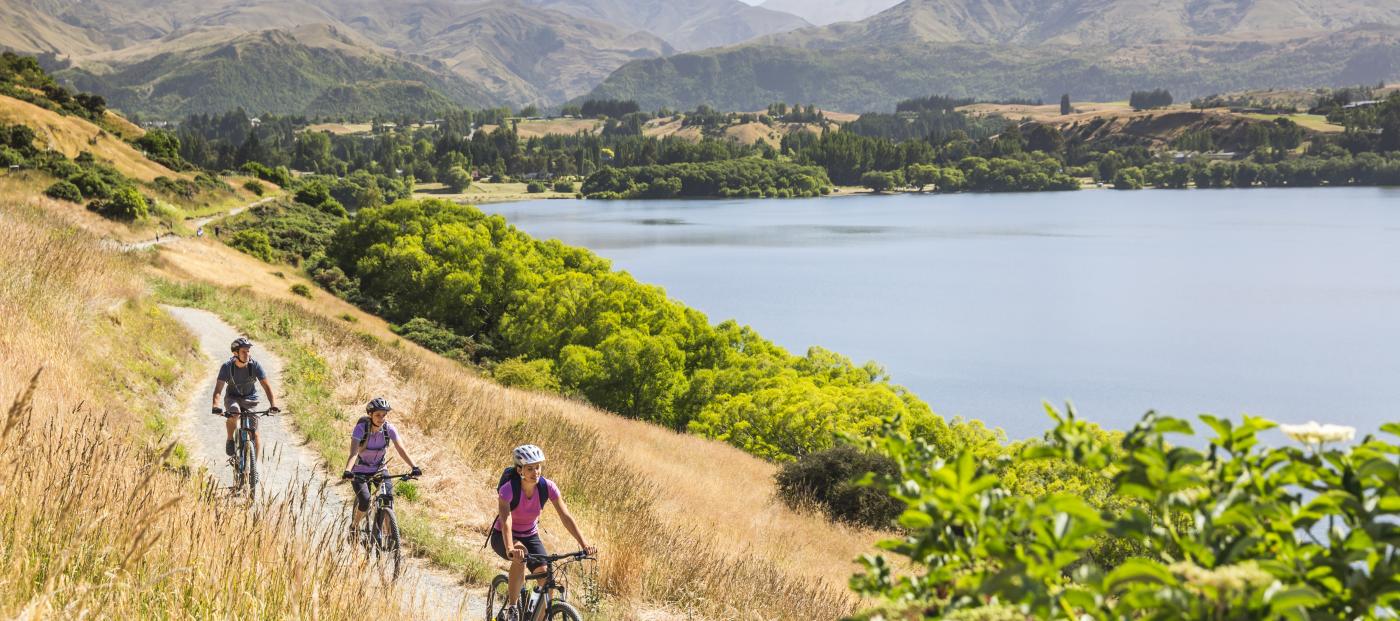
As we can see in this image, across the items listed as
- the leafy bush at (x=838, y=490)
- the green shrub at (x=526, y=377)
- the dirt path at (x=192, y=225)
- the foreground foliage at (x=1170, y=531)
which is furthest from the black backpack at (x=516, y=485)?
the dirt path at (x=192, y=225)

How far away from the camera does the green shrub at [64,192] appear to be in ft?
151

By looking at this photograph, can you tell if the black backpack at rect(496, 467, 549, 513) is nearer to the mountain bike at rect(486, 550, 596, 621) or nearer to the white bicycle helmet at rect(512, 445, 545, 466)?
the white bicycle helmet at rect(512, 445, 545, 466)

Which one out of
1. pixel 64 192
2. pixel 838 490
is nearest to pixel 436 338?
pixel 64 192

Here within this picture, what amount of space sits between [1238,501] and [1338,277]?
309ft

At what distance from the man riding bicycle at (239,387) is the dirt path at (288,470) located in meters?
0.64

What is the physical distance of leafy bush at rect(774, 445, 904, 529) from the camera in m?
25.9

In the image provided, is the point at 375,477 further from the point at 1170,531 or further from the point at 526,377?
the point at 526,377

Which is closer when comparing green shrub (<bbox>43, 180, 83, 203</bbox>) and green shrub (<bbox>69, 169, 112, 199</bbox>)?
green shrub (<bbox>43, 180, 83, 203</bbox>)

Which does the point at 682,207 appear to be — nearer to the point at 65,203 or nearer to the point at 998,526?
the point at 65,203

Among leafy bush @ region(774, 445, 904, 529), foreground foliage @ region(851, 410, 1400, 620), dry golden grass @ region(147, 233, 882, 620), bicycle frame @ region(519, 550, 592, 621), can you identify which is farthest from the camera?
leafy bush @ region(774, 445, 904, 529)

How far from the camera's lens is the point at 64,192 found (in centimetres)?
4691

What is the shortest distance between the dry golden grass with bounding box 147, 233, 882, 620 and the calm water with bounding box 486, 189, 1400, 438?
22.5 meters

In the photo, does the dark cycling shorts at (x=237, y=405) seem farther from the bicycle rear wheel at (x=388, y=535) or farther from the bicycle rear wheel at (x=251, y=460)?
the bicycle rear wheel at (x=388, y=535)

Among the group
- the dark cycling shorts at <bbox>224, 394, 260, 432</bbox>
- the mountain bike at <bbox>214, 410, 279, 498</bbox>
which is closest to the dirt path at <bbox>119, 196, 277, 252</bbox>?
the dark cycling shorts at <bbox>224, 394, 260, 432</bbox>
